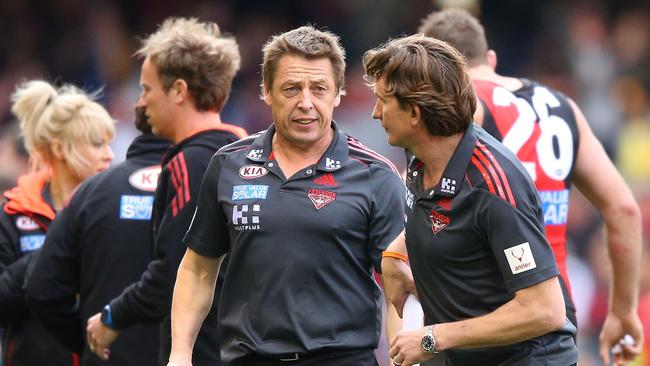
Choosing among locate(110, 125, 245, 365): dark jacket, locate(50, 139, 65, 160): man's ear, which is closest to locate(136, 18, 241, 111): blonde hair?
locate(110, 125, 245, 365): dark jacket

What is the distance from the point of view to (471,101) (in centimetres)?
428

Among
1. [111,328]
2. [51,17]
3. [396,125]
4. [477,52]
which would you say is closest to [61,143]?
[111,328]

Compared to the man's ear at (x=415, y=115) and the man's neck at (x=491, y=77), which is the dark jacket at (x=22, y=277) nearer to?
the man's neck at (x=491, y=77)

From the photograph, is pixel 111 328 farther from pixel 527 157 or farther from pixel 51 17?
pixel 51 17

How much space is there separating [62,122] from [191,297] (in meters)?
2.37

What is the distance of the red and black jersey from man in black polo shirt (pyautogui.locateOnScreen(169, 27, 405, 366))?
1.16 meters

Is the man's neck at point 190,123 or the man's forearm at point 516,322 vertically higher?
the man's neck at point 190,123

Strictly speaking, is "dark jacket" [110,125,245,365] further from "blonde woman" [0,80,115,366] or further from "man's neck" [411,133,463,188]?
"man's neck" [411,133,463,188]

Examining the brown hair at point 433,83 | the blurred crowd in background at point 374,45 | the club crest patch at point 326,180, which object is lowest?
the club crest patch at point 326,180

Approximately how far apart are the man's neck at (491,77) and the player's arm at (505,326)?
2191mm

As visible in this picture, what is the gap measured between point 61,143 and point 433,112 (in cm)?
330

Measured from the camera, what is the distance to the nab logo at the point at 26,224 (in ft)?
22.3

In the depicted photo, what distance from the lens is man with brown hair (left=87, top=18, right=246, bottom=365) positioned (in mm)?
5566

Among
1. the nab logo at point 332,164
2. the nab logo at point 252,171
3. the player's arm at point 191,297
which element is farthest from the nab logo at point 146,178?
the nab logo at point 332,164
